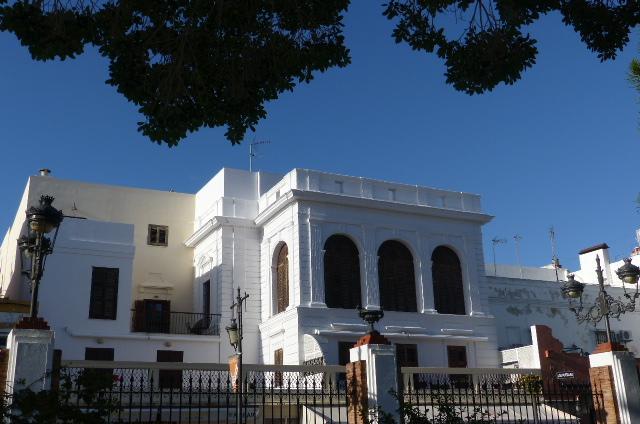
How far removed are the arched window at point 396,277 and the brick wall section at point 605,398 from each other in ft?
34.3

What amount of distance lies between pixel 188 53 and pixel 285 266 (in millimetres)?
15321

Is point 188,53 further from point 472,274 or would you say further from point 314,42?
point 472,274

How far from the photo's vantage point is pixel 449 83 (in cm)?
984

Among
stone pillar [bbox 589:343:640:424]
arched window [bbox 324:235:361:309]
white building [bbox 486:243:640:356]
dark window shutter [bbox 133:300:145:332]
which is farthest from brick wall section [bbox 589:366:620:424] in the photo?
dark window shutter [bbox 133:300:145:332]

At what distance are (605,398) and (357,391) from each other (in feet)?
16.0

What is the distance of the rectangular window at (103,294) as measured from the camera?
23.4 m

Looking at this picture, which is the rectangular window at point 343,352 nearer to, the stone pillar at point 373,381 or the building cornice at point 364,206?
the building cornice at point 364,206

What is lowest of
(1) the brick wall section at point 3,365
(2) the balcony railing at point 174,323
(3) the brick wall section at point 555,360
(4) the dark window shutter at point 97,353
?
(1) the brick wall section at point 3,365

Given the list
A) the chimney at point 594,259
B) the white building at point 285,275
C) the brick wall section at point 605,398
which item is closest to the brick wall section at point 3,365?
the brick wall section at point 605,398

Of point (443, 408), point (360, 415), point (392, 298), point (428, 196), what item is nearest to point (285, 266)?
point (392, 298)

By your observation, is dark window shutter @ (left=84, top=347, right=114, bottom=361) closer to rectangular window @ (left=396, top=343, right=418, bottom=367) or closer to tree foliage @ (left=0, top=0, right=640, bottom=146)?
rectangular window @ (left=396, top=343, right=418, bottom=367)

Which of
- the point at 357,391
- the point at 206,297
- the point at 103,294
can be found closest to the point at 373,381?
the point at 357,391

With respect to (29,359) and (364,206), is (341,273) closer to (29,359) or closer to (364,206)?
(364,206)

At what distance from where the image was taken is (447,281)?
2553cm
